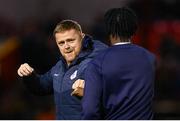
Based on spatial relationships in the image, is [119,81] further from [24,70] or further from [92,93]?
[24,70]

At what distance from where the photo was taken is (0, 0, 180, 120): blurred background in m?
7.34

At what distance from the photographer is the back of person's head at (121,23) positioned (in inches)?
123

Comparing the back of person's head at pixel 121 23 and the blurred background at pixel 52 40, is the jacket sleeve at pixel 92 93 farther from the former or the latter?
the blurred background at pixel 52 40

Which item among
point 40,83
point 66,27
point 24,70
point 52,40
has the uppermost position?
point 66,27

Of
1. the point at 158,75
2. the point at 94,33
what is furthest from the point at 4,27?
the point at 158,75

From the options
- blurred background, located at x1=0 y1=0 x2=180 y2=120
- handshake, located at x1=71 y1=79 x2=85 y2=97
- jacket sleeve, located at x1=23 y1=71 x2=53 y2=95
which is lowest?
blurred background, located at x1=0 y1=0 x2=180 y2=120

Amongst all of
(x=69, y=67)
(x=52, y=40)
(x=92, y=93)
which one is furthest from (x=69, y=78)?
(x=52, y=40)

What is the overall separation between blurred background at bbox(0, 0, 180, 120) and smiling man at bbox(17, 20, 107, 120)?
142 inches

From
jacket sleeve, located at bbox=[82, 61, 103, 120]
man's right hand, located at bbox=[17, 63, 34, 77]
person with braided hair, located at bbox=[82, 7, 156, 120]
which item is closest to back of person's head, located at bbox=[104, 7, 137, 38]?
person with braided hair, located at bbox=[82, 7, 156, 120]

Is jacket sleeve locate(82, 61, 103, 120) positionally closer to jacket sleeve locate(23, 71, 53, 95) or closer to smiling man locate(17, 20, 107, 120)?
smiling man locate(17, 20, 107, 120)

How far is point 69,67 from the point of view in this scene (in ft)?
11.3

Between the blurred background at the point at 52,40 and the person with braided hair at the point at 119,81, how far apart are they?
397 cm

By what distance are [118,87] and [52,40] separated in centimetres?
450

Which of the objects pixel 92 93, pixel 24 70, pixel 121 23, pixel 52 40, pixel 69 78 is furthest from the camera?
pixel 52 40
